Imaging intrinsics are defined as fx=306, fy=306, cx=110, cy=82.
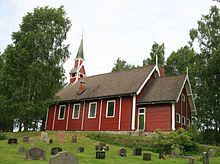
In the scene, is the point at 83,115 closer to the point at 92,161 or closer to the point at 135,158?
the point at 135,158

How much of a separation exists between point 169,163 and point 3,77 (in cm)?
1978

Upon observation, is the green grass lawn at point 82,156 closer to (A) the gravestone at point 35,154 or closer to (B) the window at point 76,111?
(A) the gravestone at point 35,154

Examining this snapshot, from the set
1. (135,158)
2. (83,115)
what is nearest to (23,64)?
(83,115)

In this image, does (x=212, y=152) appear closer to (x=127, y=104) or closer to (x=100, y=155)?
(x=100, y=155)

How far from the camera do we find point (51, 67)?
3148 cm

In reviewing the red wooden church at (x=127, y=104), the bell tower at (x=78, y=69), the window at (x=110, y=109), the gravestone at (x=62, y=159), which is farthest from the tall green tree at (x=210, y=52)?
the gravestone at (x=62, y=159)

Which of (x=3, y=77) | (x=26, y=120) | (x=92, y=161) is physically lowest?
(x=92, y=161)

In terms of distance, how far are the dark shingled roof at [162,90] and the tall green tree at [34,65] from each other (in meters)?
9.15

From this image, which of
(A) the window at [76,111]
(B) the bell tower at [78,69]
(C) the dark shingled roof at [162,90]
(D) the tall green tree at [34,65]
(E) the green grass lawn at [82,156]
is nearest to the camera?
(E) the green grass lawn at [82,156]

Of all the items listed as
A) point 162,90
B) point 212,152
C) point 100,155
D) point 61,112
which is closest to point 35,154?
point 100,155

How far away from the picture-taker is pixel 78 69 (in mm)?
43344

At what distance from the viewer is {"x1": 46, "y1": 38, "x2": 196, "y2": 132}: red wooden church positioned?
27609 mm

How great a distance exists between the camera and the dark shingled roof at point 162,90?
27562mm

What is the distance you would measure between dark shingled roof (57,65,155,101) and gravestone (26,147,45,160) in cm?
1407
